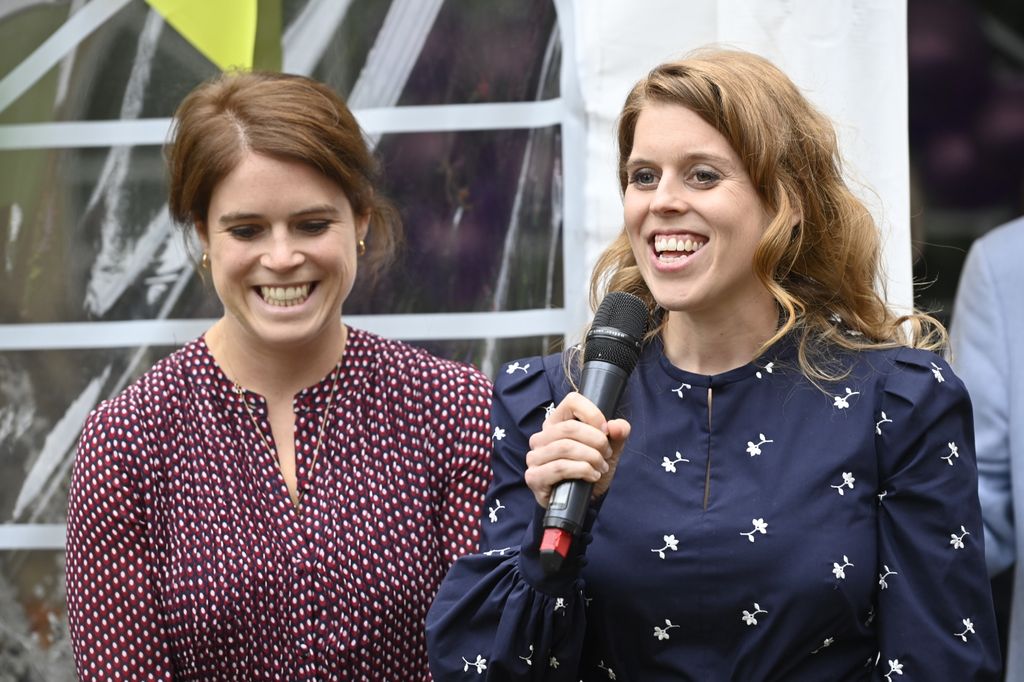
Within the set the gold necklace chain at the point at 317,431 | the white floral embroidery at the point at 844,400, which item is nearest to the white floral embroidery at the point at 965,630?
the white floral embroidery at the point at 844,400

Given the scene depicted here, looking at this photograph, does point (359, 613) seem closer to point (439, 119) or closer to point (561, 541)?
point (561, 541)

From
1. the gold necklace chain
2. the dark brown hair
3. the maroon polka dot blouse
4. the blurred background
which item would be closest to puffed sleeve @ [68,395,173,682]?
the maroon polka dot blouse

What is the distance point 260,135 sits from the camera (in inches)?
106

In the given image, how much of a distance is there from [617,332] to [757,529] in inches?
14.9

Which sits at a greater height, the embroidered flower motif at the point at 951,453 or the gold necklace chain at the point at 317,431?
the gold necklace chain at the point at 317,431

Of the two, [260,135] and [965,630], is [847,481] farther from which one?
[260,135]

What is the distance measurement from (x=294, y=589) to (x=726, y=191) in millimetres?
1136

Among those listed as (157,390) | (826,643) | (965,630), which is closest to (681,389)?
(826,643)

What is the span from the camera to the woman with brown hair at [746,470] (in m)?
2.03

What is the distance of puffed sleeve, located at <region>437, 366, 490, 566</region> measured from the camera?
105 inches

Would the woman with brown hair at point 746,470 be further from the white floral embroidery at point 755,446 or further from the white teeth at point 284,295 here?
the white teeth at point 284,295

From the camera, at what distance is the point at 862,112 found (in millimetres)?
3006

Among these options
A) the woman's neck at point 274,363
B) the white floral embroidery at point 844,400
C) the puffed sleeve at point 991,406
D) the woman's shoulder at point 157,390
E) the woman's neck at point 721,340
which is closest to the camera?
the white floral embroidery at point 844,400

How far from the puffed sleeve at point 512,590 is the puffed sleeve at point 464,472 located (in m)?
0.39
